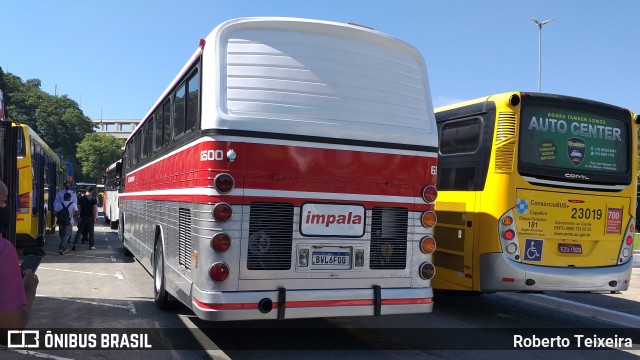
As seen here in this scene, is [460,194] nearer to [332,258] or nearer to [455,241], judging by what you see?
[455,241]

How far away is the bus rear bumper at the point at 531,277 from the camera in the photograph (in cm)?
720

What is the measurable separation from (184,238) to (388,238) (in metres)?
2.26

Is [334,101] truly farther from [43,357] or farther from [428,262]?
[43,357]

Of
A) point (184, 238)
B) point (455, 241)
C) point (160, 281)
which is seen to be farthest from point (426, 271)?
point (160, 281)

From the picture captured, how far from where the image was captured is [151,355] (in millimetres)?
5680

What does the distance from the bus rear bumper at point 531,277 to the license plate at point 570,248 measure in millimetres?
231

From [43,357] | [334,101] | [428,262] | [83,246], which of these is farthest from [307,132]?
[83,246]

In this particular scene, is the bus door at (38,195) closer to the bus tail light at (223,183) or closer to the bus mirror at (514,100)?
the bus tail light at (223,183)

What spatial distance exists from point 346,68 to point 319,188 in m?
1.37

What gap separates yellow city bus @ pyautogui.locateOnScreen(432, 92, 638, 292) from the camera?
23.9 feet

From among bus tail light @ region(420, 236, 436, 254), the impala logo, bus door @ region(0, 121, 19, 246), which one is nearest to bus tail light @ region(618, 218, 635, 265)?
the impala logo

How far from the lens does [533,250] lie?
736cm

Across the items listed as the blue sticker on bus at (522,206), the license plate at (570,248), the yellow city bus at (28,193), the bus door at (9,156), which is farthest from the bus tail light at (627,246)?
the yellow city bus at (28,193)
